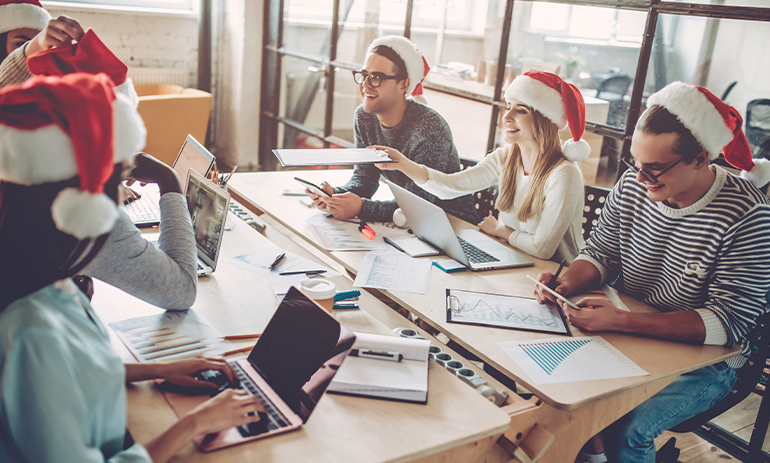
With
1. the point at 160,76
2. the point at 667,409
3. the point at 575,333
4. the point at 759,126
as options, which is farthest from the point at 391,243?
the point at 160,76

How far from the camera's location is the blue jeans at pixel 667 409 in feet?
5.23

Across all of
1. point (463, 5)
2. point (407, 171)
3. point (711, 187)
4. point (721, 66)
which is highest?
point (463, 5)

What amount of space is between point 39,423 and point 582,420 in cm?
110

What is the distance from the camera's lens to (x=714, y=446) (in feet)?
7.35

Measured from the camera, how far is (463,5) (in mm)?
3354

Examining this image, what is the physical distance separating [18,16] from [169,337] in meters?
1.89

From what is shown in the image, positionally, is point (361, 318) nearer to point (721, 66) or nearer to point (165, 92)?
point (721, 66)

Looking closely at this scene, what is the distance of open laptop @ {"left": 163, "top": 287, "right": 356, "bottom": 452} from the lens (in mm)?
1045

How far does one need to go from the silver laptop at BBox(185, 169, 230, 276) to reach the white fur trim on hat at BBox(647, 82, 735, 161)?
119 cm

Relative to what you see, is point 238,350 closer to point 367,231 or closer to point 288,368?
point 288,368

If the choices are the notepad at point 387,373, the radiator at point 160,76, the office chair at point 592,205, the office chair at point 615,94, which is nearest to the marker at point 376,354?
the notepad at point 387,373

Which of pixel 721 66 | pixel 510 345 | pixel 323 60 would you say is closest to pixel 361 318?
pixel 510 345

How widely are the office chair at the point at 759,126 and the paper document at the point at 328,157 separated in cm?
128

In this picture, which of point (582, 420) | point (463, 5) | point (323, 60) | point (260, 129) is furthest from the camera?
point (260, 129)
